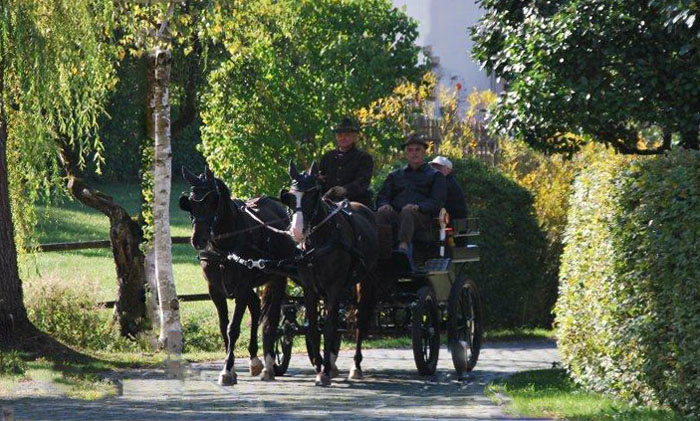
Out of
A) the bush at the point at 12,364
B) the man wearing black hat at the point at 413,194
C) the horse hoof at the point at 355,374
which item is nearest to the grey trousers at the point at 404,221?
the man wearing black hat at the point at 413,194

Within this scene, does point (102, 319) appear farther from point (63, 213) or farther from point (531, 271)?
A: point (63, 213)

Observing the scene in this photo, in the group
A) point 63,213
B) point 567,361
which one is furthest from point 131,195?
point 567,361

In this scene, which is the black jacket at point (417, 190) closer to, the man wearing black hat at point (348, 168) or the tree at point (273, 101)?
the man wearing black hat at point (348, 168)

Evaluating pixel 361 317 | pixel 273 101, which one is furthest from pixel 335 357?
pixel 273 101

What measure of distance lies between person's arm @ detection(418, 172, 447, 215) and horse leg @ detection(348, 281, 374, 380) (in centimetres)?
112

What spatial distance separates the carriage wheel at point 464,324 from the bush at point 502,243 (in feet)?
14.7

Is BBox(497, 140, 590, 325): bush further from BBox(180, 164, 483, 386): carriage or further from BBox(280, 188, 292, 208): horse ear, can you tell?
BBox(280, 188, 292, 208): horse ear

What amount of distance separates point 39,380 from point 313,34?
13.1 meters

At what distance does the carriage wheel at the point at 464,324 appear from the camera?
15523mm

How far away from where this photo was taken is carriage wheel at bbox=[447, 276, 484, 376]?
15523mm

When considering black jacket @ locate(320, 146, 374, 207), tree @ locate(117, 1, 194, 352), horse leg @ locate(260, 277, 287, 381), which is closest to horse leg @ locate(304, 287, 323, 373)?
horse leg @ locate(260, 277, 287, 381)

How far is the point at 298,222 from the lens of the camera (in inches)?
555

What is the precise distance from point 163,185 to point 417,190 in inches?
134

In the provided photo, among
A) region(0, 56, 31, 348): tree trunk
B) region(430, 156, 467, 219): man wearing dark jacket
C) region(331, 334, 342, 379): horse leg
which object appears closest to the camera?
region(331, 334, 342, 379): horse leg
